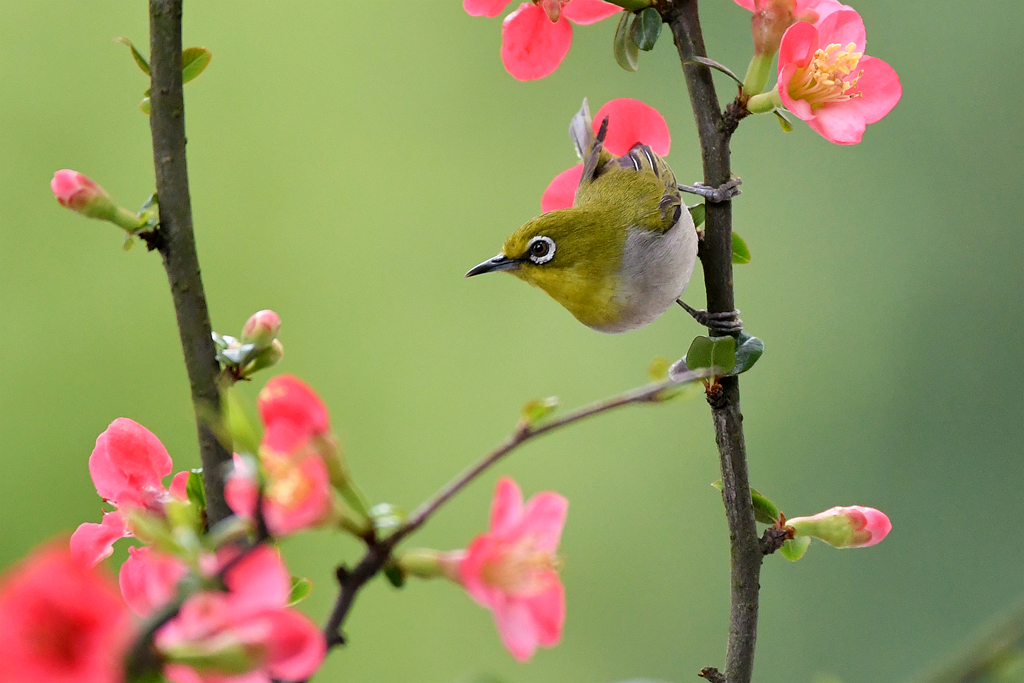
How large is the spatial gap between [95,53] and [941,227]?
2.28 m

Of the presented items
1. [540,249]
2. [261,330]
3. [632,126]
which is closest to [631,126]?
[632,126]

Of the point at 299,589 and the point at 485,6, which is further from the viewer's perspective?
the point at 485,6

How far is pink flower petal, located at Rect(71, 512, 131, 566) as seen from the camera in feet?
1.36

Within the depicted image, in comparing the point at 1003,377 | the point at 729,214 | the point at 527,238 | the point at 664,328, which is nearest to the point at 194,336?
the point at 729,214

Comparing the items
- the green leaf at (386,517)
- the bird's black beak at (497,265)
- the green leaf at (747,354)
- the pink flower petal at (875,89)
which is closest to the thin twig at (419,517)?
the green leaf at (386,517)

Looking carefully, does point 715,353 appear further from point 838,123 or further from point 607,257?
point 607,257

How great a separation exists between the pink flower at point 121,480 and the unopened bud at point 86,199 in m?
0.09

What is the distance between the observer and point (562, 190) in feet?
2.29

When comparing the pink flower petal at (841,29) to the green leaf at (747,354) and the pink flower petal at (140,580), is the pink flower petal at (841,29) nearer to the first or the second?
the green leaf at (747,354)

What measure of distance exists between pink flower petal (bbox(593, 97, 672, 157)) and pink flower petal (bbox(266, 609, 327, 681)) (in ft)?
1.55

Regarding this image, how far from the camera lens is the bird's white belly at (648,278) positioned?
85cm

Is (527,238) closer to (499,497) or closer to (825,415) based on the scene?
(499,497)

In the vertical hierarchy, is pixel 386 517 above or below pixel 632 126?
below

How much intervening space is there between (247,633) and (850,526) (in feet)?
1.21
